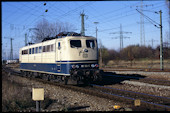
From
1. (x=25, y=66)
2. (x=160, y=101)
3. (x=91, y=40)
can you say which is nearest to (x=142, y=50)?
(x=25, y=66)

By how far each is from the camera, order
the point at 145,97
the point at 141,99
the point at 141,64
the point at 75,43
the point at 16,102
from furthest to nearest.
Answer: the point at 141,64, the point at 75,43, the point at 145,97, the point at 141,99, the point at 16,102

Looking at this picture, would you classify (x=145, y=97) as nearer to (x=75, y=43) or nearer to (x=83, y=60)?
(x=83, y=60)

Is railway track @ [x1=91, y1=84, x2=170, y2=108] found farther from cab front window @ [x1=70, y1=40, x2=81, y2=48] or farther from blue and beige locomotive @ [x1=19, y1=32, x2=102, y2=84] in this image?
cab front window @ [x1=70, y1=40, x2=81, y2=48]

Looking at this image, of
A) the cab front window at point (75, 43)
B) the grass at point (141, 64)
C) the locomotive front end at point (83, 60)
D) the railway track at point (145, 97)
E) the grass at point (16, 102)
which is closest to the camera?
the grass at point (16, 102)

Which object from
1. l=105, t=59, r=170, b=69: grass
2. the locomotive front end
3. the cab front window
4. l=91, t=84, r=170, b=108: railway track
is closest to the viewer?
l=91, t=84, r=170, b=108: railway track

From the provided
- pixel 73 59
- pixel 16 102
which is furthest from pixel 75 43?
pixel 16 102

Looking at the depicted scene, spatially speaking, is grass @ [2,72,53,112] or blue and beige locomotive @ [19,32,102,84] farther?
blue and beige locomotive @ [19,32,102,84]

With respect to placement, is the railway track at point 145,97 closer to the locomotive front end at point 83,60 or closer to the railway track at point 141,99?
the railway track at point 141,99

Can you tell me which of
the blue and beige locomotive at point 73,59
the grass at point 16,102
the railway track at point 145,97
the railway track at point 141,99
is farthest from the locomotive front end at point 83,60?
the grass at point 16,102

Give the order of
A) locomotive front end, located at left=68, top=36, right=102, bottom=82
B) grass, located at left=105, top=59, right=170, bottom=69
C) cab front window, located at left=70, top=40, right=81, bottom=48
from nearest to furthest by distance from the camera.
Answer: locomotive front end, located at left=68, top=36, right=102, bottom=82 < cab front window, located at left=70, top=40, right=81, bottom=48 < grass, located at left=105, top=59, right=170, bottom=69

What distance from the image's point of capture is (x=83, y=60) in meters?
14.0

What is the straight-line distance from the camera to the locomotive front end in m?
13.6

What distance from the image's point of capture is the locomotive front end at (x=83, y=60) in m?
13.6

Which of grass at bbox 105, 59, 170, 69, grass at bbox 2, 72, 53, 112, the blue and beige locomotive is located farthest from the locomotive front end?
grass at bbox 105, 59, 170, 69
